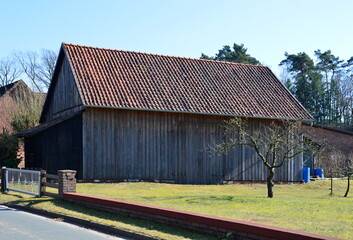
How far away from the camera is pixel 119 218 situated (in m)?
13.1

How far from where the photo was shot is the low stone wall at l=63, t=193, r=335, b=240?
8.88 m

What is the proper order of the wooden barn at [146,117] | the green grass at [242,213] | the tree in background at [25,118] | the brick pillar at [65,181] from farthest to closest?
the tree in background at [25,118] < the wooden barn at [146,117] < the brick pillar at [65,181] < the green grass at [242,213]

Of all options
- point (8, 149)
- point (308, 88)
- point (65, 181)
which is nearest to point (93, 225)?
point (65, 181)

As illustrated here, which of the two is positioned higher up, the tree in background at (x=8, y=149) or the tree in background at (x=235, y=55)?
the tree in background at (x=235, y=55)

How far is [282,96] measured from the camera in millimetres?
31844

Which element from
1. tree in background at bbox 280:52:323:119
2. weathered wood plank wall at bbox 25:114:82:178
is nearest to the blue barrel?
weathered wood plank wall at bbox 25:114:82:178

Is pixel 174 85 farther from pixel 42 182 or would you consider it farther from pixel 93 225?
pixel 93 225

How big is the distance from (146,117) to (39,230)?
15.2 m

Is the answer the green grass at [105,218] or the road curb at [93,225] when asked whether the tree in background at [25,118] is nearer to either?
the green grass at [105,218]

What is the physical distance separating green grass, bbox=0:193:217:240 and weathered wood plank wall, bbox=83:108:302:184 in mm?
6703

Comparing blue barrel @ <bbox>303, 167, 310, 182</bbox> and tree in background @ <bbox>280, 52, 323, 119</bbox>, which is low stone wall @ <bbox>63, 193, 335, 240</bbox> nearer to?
blue barrel @ <bbox>303, 167, 310, 182</bbox>

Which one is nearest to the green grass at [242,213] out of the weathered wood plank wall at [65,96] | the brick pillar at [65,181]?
the brick pillar at [65,181]

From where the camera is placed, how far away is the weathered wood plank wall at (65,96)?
27.0 metres

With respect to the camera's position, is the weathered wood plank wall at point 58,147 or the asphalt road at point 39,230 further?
the weathered wood plank wall at point 58,147
